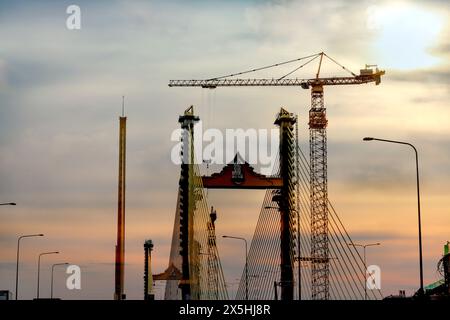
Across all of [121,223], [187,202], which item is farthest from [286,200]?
[121,223]

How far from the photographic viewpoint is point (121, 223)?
7367 inches

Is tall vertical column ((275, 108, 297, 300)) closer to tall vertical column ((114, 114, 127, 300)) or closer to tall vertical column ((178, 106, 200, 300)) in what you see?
tall vertical column ((178, 106, 200, 300))

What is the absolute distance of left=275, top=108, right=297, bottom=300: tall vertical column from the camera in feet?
461

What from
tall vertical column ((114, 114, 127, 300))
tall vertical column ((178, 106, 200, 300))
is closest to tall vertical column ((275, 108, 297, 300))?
tall vertical column ((178, 106, 200, 300))

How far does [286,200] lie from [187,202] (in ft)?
57.4

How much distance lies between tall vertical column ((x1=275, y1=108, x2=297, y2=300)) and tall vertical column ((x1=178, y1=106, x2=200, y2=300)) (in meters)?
12.9

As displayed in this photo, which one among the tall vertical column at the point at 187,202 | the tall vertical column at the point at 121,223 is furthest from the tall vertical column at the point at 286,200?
the tall vertical column at the point at 121,223

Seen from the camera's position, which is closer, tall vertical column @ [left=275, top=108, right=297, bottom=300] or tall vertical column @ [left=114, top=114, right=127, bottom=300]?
tall vertical column @ [left=275, top=108, right=297, bottom=300]

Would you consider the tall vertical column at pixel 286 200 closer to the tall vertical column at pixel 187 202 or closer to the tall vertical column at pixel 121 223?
the tall vertical column at pixel 187 202

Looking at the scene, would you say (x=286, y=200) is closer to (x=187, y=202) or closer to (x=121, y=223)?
(x=187, y=202)

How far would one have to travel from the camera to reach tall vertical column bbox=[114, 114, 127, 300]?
7234 inches

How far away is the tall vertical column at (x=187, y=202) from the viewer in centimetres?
15712

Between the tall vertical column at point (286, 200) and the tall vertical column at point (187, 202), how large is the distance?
42.2 feet

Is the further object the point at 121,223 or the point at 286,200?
the point at 121,223
